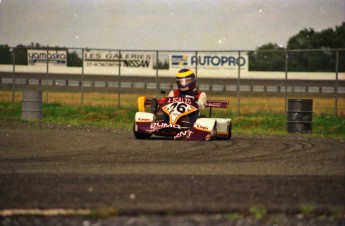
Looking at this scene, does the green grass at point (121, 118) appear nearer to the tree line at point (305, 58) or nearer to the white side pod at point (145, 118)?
the tree line at point (305, 58)

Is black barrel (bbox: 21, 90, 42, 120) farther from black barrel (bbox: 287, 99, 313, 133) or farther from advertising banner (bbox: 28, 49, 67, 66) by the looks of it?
black barrel (bbox: 287, 99, 313, 133)

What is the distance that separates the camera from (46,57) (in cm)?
3033

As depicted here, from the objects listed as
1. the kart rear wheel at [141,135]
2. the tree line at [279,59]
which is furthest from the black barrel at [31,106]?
the kart rear wheel at [141,135]

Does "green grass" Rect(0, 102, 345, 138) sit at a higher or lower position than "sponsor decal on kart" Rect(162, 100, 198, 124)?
lower

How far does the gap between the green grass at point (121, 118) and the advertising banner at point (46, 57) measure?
68.2 inches

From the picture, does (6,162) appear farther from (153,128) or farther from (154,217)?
(153,128)

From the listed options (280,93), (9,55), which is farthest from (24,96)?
(280,93)

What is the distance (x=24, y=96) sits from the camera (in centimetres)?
2462

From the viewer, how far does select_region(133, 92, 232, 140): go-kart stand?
1645 cm

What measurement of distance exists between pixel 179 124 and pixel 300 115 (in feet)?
19.1

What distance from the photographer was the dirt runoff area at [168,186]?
6.60 meters

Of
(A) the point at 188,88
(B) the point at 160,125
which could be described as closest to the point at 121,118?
(A) the point at 188,88

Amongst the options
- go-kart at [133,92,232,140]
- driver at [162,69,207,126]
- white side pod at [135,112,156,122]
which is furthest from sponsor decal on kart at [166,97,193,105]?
white side pod at [135,112,156,122]

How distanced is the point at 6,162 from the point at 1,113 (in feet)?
60.6
